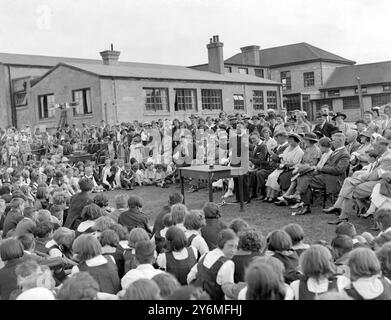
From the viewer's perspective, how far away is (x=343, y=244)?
16.9 feet

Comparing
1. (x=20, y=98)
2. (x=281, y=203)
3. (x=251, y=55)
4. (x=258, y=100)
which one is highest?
(x=251, y=55)

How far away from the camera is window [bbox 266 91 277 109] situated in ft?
133

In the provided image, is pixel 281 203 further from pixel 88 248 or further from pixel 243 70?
pixel 243 70

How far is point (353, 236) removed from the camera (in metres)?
5.61

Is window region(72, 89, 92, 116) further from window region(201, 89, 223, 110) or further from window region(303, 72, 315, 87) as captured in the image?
window region(303, 72, 315, 87)

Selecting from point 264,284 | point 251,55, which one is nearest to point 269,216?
point 264,284

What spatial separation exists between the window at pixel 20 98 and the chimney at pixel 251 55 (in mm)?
27160

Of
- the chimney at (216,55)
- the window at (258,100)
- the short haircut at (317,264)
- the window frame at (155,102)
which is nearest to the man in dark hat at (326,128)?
the short haircut at (317,264)

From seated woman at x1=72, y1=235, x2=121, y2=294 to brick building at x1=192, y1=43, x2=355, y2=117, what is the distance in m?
45.0

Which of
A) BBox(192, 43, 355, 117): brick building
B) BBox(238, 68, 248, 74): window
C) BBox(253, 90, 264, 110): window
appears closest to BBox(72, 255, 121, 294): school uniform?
BBox(253, 90, 264, 110): window

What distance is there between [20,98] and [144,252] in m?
33.9

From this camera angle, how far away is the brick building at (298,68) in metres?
50.2

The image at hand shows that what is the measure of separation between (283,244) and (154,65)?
3914 cm

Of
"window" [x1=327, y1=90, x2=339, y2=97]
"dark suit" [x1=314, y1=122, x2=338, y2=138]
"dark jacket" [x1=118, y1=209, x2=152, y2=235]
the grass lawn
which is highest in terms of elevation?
"window" [x1=327, y1=90, x2=339, y2=97]
